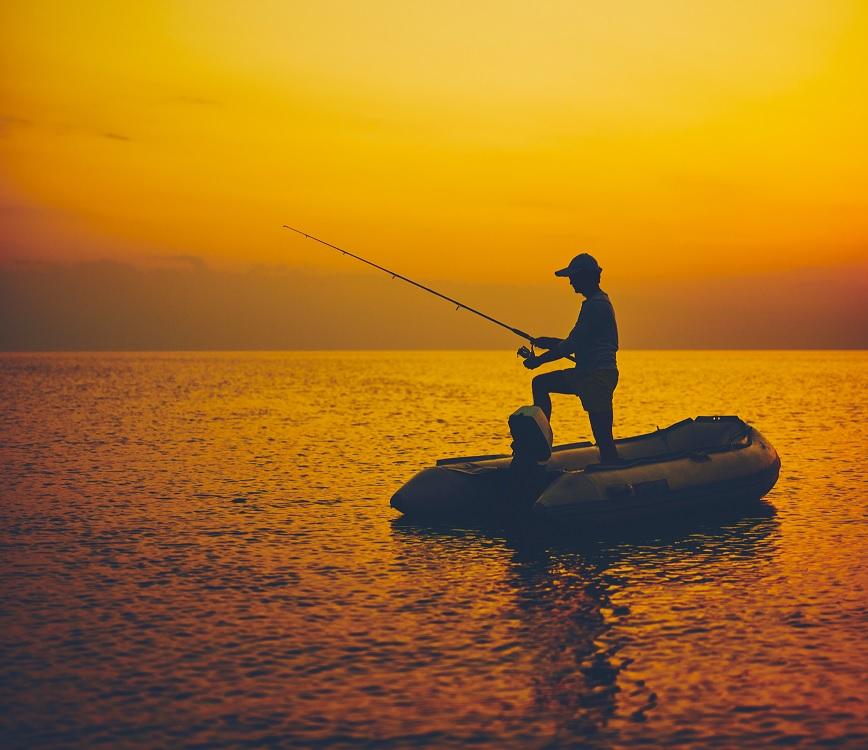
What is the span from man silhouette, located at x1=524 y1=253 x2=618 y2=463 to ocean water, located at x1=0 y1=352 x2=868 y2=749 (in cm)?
172

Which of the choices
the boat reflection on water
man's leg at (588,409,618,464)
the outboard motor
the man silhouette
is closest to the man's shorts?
the man silhouette

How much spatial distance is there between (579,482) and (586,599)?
111 inches

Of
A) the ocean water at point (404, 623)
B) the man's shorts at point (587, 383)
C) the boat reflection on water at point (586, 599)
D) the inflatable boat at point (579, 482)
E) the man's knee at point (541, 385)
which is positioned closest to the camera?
the ocean water at point (404, 623)

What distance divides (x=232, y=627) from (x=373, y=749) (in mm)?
3153

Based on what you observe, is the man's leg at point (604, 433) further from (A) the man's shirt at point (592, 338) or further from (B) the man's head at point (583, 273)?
(B) the man's head at point (583, 273)

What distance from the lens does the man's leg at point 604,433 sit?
13320 millimetres

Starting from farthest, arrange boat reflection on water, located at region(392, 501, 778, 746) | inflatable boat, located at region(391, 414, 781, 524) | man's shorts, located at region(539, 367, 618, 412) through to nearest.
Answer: man's shorts, located at region(539, 367, 618, 412) < inflatable boat, located at region(391, 414, 781, 524) < boat reflection on water, located at region(392, 501, 778, 746)

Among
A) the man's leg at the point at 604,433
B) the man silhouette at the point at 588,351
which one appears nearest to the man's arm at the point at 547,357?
the man silhouette at the point at 588,351

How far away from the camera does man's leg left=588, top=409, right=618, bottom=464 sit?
43.7 ft

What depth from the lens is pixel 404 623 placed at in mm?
8992

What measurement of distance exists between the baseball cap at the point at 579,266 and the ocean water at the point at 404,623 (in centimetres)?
334

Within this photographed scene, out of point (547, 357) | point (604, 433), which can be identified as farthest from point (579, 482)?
point (547, 357)

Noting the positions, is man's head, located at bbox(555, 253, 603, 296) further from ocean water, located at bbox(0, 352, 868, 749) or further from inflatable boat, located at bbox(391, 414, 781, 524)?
ocean water, located at bbox(0, 352, 868, 749)

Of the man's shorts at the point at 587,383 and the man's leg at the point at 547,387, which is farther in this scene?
Answer: the man's shorts at the point at 587,383
